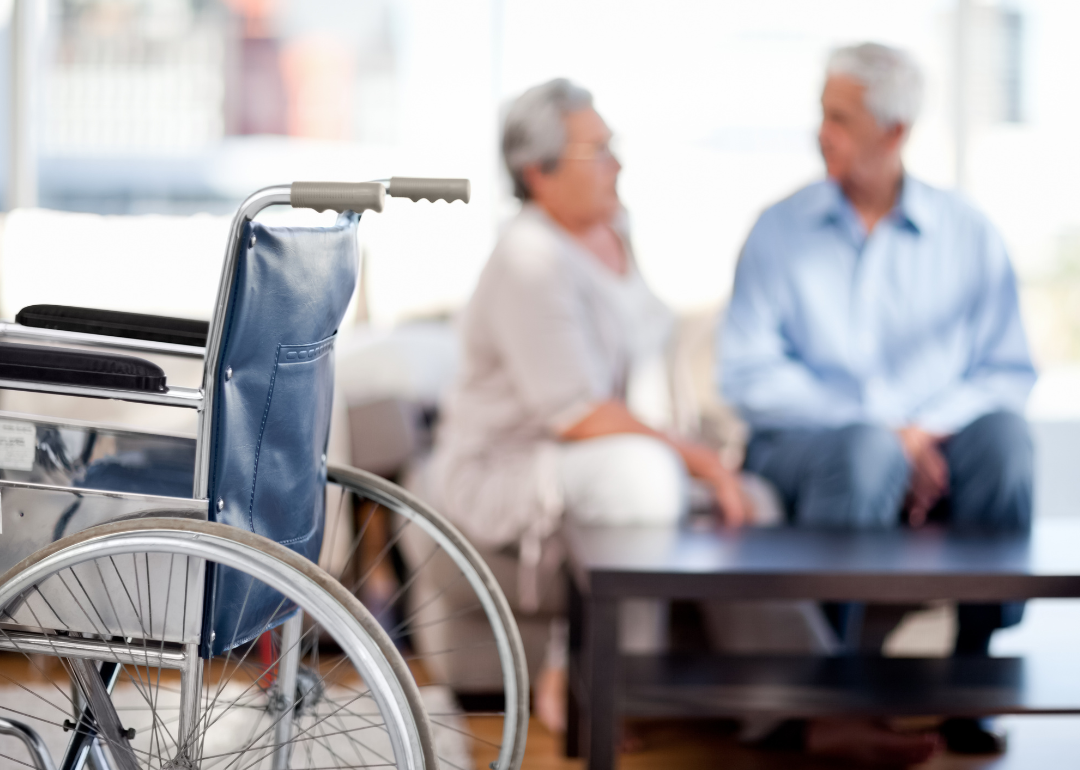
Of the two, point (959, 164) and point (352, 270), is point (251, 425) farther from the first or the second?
point (959, 164)

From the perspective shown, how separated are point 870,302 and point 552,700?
92cm

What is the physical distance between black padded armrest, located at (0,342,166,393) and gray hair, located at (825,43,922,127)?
1.51 meters

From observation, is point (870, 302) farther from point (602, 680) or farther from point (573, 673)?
point (602, 680)

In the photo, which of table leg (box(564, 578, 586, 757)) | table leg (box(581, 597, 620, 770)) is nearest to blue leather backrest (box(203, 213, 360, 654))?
table leg (box(581, 597, 620, 770))

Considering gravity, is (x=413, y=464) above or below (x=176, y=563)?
below

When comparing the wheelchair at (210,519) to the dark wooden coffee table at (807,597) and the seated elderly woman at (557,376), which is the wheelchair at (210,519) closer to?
the dark wooden coffee table at (807,597)

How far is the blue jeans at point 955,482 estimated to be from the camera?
1.83m

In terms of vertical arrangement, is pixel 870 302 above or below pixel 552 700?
above

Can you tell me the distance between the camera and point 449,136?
3.37 meters

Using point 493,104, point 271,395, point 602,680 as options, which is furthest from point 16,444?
point 493,104

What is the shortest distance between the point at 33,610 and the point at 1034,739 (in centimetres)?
156

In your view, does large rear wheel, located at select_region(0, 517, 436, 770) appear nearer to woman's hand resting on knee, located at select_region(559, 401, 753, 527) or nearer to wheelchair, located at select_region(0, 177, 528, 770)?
wheelchair, located at select_region(0, 177, 528, 770)

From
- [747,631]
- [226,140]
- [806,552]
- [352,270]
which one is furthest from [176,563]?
[226,140]

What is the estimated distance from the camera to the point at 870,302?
2104mm
